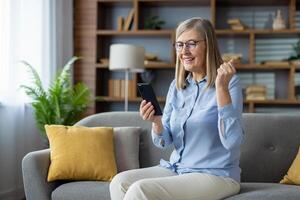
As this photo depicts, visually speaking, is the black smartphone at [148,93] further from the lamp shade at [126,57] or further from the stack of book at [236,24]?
the stack of book at [236,24]

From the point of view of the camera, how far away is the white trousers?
1685mm

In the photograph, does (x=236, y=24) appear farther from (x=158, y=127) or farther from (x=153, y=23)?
(x=158, y=127)

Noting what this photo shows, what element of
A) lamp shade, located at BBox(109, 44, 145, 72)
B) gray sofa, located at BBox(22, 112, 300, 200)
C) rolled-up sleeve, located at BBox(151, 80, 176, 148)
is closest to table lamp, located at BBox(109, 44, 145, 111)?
lamp shade, located at BBox(109, 44, 145, 72)

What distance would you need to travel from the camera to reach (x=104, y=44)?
4.91 metres

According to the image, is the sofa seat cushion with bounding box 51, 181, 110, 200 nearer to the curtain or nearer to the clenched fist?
the clenched fist

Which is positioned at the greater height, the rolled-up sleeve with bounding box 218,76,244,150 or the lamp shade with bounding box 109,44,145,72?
the lamp shade with bounding box 109,44,145,72

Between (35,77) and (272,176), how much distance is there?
6.99ft

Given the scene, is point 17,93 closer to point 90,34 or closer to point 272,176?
point 90,34

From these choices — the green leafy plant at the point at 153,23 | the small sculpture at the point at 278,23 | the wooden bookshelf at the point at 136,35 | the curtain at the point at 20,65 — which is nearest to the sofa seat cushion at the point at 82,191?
the curtain at the point at 20,65

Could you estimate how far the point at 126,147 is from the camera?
2637 mm

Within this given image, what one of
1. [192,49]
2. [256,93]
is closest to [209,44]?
[192,49]

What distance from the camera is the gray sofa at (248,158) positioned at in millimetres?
2322

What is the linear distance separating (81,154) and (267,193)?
1020 mm

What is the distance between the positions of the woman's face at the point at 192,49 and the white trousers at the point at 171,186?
1.61ft
